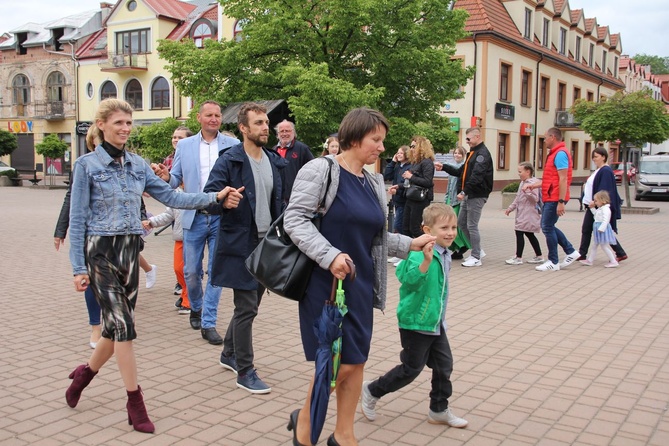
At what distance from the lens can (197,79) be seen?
13.1m

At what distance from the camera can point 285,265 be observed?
3396mm

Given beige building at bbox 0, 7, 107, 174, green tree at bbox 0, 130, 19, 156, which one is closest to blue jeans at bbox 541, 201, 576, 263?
green tree at bbox 0, 130, 19, 156

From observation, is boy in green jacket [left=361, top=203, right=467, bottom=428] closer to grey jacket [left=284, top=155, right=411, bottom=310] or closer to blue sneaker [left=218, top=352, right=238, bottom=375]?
grey jacket [left=284, top=155, right=411, bottom=310]

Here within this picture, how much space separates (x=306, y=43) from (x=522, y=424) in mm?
10131

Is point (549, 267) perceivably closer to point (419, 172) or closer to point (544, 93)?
point (419, 172)

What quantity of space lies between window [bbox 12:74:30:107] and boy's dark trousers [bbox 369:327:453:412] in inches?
2008

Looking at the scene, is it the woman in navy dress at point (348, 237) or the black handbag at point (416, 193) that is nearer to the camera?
the woman in navy dress at point (348, 237)

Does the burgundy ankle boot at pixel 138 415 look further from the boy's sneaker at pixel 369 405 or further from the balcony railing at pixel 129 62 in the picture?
the balcony railing at pixel 129 62

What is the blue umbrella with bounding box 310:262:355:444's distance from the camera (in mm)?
3232

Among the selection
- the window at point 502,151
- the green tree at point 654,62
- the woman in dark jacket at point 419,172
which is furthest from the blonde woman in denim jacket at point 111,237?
the green tree at point 654,62

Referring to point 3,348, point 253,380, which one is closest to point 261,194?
point 253,380

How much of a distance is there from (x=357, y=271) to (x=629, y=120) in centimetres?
1980

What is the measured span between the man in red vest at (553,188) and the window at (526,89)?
26.1 meters

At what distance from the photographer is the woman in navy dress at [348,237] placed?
3.36m
